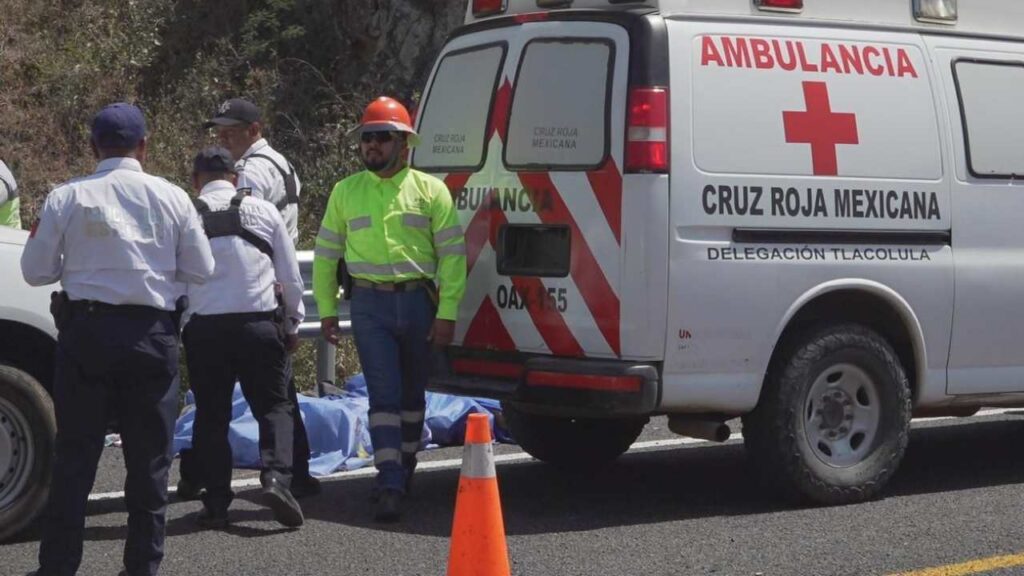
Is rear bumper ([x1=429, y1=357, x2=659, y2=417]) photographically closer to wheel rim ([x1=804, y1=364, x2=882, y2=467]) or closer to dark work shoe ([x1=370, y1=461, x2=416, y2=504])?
dark work shoe ([x1=370, y1=461, x2=416, y2=504])

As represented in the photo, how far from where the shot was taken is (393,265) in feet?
24.9

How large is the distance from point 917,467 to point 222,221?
407cm

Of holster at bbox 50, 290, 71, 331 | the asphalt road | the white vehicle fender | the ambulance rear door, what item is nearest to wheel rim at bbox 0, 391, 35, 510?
the asphalt road

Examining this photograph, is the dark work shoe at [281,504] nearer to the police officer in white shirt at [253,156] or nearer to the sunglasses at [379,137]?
the police officer in white shirt at [253,156]

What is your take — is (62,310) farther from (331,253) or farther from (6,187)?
(6,187)

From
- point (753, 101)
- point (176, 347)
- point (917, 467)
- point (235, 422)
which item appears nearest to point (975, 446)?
point (917, 467)

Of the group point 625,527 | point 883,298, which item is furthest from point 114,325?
point 883,298

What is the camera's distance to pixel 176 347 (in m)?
6.01

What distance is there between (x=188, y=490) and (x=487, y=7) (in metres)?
2.80

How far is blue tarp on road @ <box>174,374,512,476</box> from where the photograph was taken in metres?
8.93

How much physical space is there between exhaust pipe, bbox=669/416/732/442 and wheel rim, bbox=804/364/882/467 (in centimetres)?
42

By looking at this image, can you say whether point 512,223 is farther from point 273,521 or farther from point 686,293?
point 273,521

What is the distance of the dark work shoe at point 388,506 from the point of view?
748 centimetres

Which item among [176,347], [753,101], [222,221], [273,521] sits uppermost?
[753,101]
